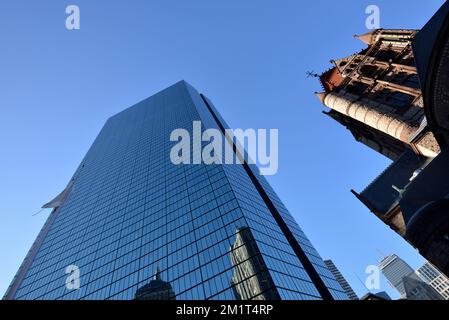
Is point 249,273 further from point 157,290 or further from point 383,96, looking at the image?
point 383,96

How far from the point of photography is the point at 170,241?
59.2 metres

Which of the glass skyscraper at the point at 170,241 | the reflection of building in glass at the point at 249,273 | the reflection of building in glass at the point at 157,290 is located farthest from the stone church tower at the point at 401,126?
the reflection of building in glass at the point at 157,290

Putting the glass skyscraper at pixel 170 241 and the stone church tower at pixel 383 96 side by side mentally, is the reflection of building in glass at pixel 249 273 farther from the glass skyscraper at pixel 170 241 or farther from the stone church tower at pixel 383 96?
the stone church tower at pixel 383 96

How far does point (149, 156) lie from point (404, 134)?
72.3m

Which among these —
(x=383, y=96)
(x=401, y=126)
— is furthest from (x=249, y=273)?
(x=383, y=96)

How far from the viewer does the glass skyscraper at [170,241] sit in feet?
152

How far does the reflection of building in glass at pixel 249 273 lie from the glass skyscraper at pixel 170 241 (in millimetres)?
133

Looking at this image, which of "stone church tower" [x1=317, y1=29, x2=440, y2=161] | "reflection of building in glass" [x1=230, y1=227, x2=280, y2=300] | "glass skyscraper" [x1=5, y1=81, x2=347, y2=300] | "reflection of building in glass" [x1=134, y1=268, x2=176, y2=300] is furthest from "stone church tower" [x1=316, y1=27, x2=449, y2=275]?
"reflection of building in glass" [x1=134, y1=268, x2=176, y2=300]

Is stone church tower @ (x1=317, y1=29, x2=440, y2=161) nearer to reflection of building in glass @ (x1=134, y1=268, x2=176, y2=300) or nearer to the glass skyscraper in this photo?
the glass skyscraper

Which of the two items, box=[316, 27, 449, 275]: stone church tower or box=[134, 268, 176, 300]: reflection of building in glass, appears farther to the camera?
box=[134, 268, 176, 300]: reflection of building in glass

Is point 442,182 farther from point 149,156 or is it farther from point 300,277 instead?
point 149,156

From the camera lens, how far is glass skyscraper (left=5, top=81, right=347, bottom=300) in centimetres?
4647

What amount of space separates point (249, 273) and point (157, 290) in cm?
1603

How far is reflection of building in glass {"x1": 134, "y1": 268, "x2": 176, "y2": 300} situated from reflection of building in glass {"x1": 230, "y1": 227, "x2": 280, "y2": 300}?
10.8m
